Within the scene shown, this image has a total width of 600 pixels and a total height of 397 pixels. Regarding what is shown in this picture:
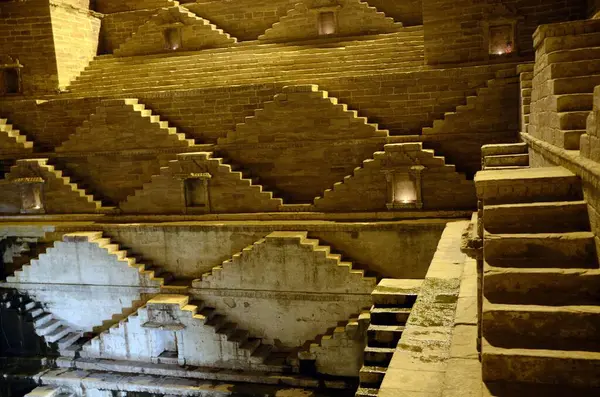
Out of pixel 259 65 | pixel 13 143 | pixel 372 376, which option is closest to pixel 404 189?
pixel 372 376

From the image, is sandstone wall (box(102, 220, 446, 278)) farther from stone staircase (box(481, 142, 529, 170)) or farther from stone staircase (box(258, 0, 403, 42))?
stone staircase (box(258, 0, 403, 42))

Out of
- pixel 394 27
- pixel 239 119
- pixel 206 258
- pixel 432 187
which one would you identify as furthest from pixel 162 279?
pixel 394 27

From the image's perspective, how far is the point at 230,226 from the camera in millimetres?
11844

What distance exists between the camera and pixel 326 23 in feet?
51.1

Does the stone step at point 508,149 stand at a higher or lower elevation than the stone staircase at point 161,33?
lower

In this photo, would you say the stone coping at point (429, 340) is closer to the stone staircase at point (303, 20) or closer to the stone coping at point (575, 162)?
the stone coping at point (575, 162)

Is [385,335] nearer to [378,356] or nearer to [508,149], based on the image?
[378,356]

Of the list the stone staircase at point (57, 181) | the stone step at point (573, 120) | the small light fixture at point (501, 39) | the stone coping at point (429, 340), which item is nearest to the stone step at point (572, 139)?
the stone step at point (573, 120)

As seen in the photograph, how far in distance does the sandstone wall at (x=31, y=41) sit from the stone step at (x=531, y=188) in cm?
1476

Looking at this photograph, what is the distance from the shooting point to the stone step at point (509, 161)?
310 inches

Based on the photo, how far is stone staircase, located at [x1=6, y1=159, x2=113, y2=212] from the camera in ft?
44.1

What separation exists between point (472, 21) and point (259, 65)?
5.73 metres

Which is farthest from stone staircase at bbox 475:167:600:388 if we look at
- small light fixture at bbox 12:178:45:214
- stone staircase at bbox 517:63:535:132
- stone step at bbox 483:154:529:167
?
small light fixture at bbox 12:178:45:214

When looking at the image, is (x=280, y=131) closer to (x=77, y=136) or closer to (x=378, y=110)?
(x=378, y=110)
